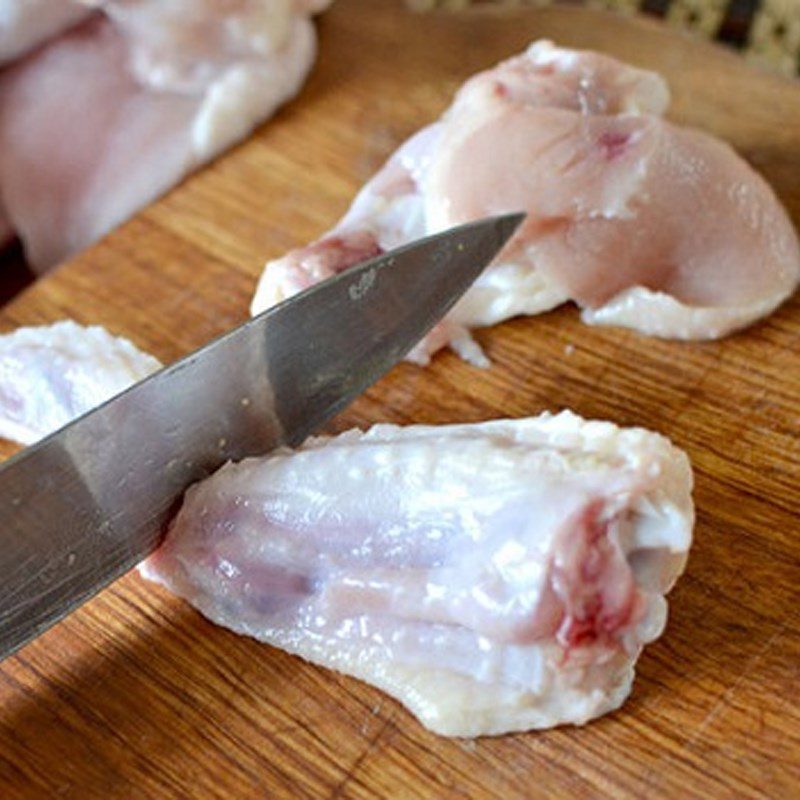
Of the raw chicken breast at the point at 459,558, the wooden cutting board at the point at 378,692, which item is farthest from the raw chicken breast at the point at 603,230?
the raw chicken breast at the point at 459,558

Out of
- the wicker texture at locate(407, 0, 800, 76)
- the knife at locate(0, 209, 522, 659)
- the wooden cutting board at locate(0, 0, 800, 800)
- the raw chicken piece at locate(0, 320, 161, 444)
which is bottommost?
the wicker texture at locate(407, 0, 800, 76)

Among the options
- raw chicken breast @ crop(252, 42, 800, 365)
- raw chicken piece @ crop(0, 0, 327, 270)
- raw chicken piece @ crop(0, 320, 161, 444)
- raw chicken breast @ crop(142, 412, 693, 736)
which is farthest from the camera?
raw chicken piece @ crop(0, 0, 327, 270)

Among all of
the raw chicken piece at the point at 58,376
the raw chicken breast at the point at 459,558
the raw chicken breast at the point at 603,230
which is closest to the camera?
the raw chicken breast at the point at 459,558

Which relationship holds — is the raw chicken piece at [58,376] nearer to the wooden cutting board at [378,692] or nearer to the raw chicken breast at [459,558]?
the wooden cutting board at [378,692]

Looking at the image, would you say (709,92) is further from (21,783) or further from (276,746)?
(21,783)

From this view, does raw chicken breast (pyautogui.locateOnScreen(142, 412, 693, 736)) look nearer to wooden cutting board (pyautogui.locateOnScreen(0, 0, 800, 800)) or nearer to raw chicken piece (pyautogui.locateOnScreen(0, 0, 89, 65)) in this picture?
wooden cutting board (pyautogui.locateOnScreen(0, 0, 800, 800))

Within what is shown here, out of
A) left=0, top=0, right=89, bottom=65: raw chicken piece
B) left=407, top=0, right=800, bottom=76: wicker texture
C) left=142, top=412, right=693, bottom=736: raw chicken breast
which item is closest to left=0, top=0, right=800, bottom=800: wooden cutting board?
left=142, top=412, right=693, bottom=736: raw chicken breast
